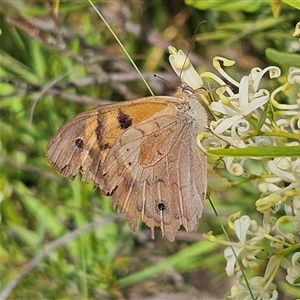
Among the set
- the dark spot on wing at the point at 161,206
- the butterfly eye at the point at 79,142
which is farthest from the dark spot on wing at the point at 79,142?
the dark spot on wing at the point at 161,206

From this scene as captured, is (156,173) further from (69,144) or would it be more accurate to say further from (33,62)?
(33,62)

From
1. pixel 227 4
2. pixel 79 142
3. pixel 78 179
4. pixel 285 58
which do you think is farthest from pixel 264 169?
pixel 78 179

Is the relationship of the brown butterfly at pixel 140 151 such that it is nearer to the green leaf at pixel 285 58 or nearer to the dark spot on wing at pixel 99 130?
the dark spot on wing at pixel 99 130

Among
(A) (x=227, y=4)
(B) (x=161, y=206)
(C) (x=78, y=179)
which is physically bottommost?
(C) (x=78, y=179)

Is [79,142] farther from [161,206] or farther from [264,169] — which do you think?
[264,169]

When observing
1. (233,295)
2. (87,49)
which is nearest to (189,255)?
(87,49)

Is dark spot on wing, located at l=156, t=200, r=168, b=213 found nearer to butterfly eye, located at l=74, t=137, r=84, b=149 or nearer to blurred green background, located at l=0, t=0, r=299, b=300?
butterfly eye, located at l=74, t=137, r=84, b=149

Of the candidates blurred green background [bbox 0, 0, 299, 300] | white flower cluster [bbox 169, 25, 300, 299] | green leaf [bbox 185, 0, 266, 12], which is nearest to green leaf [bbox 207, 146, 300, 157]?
white flower cluster [bbox 169, 25, 300, 299]
